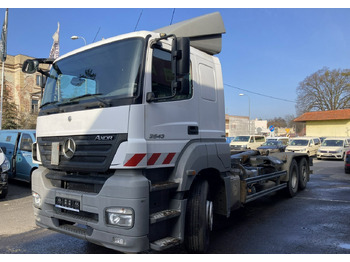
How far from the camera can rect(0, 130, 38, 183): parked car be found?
30.1 feet

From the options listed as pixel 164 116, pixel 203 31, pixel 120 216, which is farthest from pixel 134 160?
pixel 203 31

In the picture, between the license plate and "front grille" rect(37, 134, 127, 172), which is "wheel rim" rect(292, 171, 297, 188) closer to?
"front grille" rect(37, 134, 127, 172)

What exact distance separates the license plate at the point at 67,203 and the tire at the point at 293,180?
5958 mm

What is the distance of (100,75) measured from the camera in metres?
3.72

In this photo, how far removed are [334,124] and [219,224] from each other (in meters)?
42.5

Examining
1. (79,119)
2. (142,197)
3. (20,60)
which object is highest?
(20,60)

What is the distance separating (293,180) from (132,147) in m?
6.38

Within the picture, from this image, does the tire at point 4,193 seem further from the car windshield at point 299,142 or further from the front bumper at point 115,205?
the car windshield at point 299,142

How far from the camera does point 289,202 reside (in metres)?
7.47

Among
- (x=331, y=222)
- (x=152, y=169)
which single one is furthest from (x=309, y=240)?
(x=152, y=169)

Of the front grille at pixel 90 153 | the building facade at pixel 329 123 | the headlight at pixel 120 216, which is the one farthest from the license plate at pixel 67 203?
the building facade at pixel 329 123

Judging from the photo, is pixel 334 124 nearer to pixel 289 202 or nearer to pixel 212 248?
pixel 289 202

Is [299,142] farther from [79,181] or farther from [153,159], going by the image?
[79,181]

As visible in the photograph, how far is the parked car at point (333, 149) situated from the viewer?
20.8 meters
